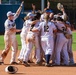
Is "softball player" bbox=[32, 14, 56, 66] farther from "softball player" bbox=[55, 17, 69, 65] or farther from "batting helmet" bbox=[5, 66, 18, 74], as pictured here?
"batting helmet" bbox=[5, 66, 18, 74]

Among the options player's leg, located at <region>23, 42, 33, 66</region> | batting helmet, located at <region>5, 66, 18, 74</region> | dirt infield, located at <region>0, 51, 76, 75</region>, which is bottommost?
dirt infield, located at <region>0, 51, 76, 75</region>

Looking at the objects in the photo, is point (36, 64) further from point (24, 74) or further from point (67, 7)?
point (67, 7)

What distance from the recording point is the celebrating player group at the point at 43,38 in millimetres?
13422

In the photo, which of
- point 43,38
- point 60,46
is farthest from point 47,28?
point 60,46

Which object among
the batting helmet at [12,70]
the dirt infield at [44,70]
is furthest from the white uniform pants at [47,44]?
the batting helmet at [12,70]

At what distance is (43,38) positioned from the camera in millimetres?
13469

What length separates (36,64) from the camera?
1388cm

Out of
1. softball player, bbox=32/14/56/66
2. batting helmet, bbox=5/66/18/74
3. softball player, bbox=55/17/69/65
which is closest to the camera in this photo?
batting helmet, bbox=5/66/18/74

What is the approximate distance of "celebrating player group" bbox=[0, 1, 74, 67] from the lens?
13422 mm

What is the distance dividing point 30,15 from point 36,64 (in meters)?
1.80

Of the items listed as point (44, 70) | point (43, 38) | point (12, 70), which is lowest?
point (44, 70)

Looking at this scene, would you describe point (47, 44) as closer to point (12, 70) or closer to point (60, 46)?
point (60, 46)

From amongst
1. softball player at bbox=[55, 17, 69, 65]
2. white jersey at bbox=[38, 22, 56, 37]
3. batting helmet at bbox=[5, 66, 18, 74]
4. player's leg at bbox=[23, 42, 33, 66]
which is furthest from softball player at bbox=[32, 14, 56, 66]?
batting helmet at bbox=[5, 66, 18, 74]

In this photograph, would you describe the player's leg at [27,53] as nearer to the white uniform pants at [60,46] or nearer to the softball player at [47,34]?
the softball player at [47,34]
